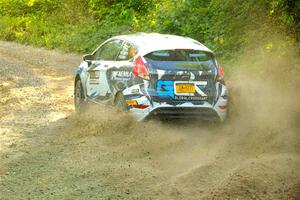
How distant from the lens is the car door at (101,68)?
1069 cm

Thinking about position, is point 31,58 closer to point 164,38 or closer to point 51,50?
point 51,50

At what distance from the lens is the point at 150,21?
21.4 metres

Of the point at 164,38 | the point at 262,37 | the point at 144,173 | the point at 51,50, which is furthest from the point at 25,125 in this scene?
the point at 51,50

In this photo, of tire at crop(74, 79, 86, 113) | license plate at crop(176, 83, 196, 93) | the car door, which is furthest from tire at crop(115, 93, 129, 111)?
tire at crop(74, 79, 86, 113)

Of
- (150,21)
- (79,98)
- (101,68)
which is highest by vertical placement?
(150,21)

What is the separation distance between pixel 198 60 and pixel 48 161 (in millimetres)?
3047


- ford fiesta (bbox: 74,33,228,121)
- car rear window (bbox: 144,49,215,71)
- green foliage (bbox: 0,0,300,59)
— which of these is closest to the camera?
ford fiesta (bbox: 74,33,228,121)

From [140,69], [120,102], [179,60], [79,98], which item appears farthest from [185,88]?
[79,98]

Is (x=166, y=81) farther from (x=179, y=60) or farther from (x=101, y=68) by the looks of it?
(x=101, y=68)

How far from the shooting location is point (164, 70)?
9641 mm

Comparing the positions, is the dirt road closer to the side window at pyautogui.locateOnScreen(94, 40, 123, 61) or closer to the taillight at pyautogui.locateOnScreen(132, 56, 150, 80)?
the taillight at pyautogui.locateOnScreen(132, 56, 150, 80)

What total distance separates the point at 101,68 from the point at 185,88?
6.31ft

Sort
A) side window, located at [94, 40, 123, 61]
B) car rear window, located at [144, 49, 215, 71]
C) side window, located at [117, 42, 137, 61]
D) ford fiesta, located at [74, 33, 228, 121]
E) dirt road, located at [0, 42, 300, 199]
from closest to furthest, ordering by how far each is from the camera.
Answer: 1. dirt road, located at [0, 42, 300, 199]
2. ford fiesta, located at [74, 33, 228, 121]
3. car rear window, located at [144, 49, 215, 71]
4. side window, located at [117, 42, 137, 61]
5. side window, located at [94, 40, 123, 61]

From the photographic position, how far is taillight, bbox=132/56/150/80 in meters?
9.68
